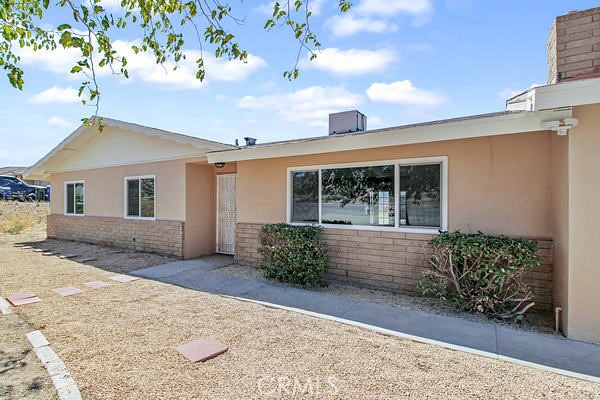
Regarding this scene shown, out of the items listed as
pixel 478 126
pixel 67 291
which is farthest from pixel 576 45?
pixel 67 291

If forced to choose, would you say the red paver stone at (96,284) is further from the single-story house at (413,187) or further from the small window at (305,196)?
the small window at (305,196)

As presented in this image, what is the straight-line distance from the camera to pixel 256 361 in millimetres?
3750

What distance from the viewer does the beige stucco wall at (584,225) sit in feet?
13.9

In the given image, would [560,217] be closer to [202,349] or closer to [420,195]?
[420,195]

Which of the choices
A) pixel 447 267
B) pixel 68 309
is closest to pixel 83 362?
pixel 68 309

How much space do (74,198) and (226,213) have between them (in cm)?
849

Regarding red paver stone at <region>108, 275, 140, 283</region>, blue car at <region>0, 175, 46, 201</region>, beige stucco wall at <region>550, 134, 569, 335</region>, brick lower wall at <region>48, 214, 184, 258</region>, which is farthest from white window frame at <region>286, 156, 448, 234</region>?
blue car at <region>0, 175, 46, 201</region>

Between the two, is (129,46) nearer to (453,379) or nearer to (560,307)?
(453,379)

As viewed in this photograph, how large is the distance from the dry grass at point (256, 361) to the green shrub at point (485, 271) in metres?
1.62

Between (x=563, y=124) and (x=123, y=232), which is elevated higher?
(x=563, y=124)

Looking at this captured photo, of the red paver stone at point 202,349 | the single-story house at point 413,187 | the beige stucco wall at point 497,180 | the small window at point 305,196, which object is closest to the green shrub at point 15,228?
the single-story house at point 413,187

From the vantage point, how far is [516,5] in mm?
6250

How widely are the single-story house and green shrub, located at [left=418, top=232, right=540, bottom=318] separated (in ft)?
1.44

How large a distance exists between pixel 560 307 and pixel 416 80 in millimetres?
6466
